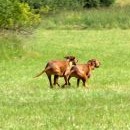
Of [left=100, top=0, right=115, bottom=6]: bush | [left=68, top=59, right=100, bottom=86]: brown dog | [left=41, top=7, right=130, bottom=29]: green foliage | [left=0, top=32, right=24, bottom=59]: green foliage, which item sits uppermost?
[left=68, top=59, right=100, bottom=86]: brown dog

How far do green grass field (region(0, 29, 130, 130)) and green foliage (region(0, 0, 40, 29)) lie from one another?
1.58ft

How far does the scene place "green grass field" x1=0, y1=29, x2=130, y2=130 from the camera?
8680 millimetres

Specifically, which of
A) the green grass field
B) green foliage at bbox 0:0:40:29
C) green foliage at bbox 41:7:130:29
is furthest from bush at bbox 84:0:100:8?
green foliage at bbox 0:0:40:29

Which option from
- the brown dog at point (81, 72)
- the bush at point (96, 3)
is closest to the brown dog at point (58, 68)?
the brown dog at point (81, 72)

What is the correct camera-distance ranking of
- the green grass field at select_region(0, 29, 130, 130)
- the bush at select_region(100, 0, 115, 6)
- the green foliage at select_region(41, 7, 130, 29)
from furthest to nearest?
the bush at select_region(100, 0, 115, 6), the green foliage at select_region(41, 7, 130, 29), the green grass field at select_region(0, 29, 130, 130)

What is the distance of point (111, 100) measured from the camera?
35.7 ft

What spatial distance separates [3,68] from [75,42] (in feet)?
36.2

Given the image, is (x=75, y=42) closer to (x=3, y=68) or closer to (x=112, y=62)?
(x=112, y=62)

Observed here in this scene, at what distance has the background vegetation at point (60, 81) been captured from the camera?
8852 millimetres

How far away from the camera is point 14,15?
2117 cm

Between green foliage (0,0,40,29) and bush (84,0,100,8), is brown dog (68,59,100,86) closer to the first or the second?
green foliage (0,0,40,29)

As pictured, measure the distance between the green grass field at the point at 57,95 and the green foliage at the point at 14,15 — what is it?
48cm

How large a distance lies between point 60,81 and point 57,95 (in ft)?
10.7

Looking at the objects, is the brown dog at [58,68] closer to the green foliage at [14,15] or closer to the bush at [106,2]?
the green foliage at [14,15]
